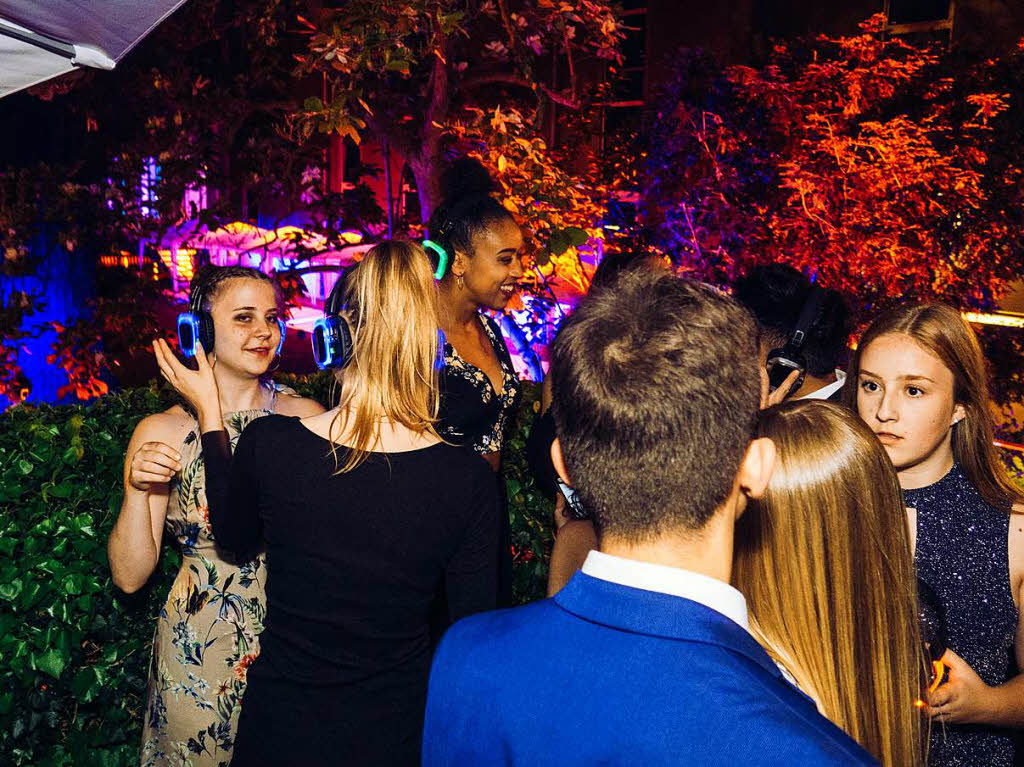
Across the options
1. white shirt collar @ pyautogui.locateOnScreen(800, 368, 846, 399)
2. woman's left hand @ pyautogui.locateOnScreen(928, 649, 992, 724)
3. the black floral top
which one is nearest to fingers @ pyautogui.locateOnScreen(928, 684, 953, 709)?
woman's left hand @ pyautogui.locateOnScreen(928, 649, 992, 724)

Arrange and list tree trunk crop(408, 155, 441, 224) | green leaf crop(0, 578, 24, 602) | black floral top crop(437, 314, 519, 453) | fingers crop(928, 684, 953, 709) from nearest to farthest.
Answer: fingers crop(928, 684, 953, 709)
green leaf crop(0, 578, 24, 602)
black floral top crop(437, 314, 519, 453)
tree trunk crop(408, 155, 441, 224)

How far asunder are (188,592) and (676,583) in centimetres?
183

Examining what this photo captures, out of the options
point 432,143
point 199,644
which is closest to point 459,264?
point 199,644

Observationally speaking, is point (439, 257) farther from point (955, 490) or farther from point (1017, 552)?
point (1017, 552)

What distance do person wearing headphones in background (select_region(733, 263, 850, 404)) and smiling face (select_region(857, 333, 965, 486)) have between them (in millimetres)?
365

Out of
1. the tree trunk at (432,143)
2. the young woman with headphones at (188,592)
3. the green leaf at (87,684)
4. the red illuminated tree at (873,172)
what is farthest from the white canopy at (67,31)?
the red illuminated tree at (873,172)

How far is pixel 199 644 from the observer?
2.36m

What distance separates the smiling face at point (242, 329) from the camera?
9.12 ft

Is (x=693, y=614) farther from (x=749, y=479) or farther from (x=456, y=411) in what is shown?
(x=456, y=411)

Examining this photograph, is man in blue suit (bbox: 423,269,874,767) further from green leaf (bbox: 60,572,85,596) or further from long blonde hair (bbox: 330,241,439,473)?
green leaf (bbox: 60,572,85,596)

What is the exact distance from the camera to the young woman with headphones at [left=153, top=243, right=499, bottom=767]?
6.14 ft

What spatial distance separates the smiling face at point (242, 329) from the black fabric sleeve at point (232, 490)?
675 millimetres

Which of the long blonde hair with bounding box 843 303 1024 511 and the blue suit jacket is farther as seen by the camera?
the long blonde hair with bounding box 843 303 1024 511

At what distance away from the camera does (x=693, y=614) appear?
981 millimetres
